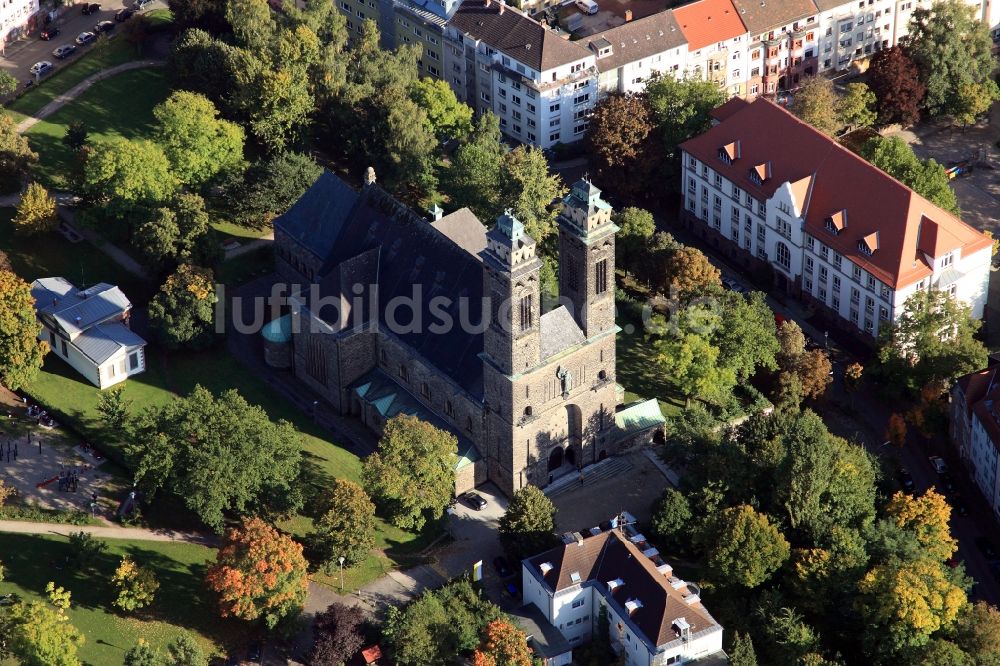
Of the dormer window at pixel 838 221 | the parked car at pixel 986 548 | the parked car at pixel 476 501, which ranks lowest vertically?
the parked car at pixel 986 548

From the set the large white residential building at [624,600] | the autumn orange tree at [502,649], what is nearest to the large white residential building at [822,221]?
the large white residential building at [624,600]

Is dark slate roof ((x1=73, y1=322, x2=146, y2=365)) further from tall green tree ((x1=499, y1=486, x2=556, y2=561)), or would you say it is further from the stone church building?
tall green tree ((x1=499, y1=486, x2=556, y2=561))

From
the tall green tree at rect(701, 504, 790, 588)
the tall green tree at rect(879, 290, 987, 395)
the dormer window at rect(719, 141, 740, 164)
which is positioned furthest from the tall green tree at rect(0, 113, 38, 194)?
the tall green tree at rect(879, 290, 987, 395)

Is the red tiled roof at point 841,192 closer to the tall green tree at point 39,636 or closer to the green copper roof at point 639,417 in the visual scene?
the green copper roof at point 639,417

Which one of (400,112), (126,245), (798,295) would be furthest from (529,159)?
(126,245)

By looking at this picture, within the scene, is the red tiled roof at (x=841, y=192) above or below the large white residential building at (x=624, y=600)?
above

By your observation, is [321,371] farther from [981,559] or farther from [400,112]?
[981,559]
